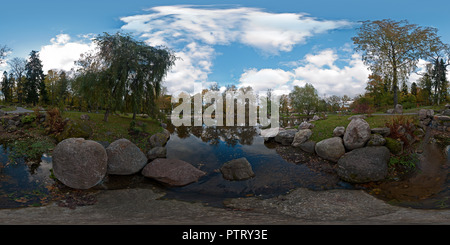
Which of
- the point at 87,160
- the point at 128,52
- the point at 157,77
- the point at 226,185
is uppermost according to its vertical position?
the point at 128,52

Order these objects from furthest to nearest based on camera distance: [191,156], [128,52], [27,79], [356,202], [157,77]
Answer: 1. [27,79]
2. [157,77]
3. [128,52]
4. [191,156]
5. [356,202]

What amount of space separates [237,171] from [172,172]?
296 centimetres

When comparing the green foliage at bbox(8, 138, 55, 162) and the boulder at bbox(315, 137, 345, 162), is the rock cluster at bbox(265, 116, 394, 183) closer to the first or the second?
the boulder at bbox(315, 137, 345, 162)

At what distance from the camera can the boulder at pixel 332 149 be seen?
10102 mm

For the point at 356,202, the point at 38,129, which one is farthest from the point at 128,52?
the point at 356,202

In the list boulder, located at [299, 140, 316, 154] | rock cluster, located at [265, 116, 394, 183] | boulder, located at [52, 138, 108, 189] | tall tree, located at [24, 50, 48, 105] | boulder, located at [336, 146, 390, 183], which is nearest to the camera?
boulder, located at [52, 138, 108, 189]

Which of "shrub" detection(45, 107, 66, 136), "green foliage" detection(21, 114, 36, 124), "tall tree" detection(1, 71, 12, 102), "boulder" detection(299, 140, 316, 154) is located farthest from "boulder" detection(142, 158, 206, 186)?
"tall tree" detection(1, 71, 12, 102)

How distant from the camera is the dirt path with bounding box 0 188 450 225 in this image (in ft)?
15.6

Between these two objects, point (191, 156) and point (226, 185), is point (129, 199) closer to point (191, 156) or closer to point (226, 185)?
point (226, 185)

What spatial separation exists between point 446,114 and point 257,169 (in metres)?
17.8

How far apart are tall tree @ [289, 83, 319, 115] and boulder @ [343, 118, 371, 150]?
4647 cm

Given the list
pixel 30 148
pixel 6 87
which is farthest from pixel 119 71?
pixel 6 87

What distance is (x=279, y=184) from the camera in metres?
8.19

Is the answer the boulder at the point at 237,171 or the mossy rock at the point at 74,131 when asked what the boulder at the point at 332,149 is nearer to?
the boulder at the point at 237,171
